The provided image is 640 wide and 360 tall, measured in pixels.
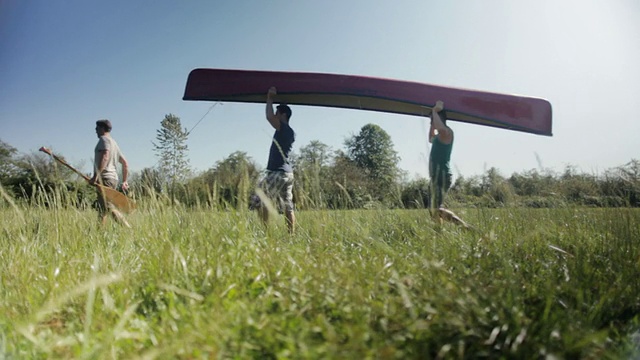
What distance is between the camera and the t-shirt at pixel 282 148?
13.3 feet

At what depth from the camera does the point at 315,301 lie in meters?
1.44

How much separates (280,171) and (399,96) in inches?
103

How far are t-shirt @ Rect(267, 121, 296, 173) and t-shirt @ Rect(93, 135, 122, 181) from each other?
2503 millimetres

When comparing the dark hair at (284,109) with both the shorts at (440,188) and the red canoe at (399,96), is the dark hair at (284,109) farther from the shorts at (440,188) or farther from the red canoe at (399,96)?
the shorts at (440,188)

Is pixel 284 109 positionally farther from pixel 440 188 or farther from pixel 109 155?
pixel 109 155

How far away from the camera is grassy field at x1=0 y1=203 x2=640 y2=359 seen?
1.15 meters

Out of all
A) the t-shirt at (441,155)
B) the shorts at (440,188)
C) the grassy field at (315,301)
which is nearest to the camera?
the grassy field at (315,301)

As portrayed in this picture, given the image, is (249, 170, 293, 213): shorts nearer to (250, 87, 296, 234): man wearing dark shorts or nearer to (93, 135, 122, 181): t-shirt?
(250, 87, 296, 234): man wearing dark shorts

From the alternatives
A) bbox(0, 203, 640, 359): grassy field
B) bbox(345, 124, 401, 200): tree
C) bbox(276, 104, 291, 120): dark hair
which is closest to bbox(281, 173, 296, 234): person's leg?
bbox(276, 104, 291, 120): dark hair

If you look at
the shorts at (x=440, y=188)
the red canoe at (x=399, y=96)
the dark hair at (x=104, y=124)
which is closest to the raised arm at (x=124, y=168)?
the dark hair at (x=104, y=124)

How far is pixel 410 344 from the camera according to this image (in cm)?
113

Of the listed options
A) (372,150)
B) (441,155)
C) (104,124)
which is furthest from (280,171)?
(372,150)

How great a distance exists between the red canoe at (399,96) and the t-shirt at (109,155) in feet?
5.91

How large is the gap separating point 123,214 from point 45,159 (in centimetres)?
98
